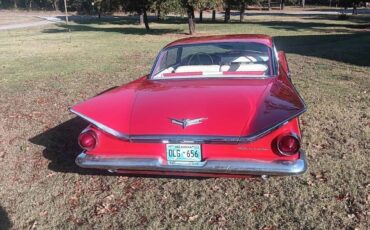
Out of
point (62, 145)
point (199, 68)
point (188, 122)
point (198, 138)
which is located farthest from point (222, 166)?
point (62, 145)

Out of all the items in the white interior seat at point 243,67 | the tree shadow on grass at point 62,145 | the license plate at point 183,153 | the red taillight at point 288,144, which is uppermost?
the white interior seat at point 243,67

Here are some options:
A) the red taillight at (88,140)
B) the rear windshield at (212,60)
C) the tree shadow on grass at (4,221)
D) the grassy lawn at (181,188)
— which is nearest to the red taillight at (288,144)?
the grassy lawn at (181,188)

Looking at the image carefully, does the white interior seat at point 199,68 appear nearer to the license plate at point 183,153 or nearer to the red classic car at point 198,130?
the red classic car at point 198,130

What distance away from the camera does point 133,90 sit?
4.67 m

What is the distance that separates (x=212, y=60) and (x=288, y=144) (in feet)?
6.56

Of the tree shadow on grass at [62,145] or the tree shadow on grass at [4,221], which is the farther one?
the tree shadow on grass at [62,145]

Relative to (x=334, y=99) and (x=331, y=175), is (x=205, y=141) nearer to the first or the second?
(x=331, y=175)

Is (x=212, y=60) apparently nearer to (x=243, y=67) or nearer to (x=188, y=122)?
(x=243, y=67)

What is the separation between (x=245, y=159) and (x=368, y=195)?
4.46 feet

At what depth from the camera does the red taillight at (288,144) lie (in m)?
3.70

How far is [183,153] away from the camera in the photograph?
12.5ft

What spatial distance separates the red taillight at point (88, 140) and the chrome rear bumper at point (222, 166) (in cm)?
19

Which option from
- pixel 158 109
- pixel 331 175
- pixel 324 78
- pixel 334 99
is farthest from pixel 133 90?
pixel 324 78

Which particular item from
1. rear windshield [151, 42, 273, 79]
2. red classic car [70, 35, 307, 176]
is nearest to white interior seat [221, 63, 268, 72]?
rear windshield [151, 42, 273, 79]
